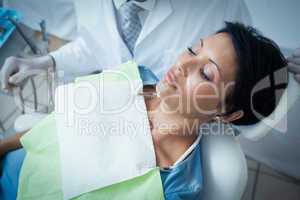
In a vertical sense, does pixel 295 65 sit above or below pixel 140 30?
below

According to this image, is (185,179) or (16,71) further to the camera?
(16,71)

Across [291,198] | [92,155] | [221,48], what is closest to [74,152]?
[92,155]

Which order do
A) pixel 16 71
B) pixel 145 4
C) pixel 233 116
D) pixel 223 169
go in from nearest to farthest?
pixel 223 169, pixel 233 116, pixel 16 71, pixel 145 4

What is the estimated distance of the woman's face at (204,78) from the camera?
727 millimetres

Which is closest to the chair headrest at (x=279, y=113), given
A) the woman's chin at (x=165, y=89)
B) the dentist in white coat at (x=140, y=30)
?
the woman's chin at (x=165, y=89)

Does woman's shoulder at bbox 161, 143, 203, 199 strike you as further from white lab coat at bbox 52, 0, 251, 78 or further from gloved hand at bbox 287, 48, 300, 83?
white lab coat at bbox 52, 0, 251, 78

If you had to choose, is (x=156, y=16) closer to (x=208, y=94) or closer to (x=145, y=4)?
(x=145, y=4)

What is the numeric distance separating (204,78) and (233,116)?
0.15 metres

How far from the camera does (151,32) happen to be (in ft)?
3.80

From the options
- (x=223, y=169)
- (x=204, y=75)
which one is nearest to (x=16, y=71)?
(x=204, y=75)

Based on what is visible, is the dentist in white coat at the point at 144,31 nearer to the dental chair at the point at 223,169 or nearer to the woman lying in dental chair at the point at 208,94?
the woman lying in dental chair at the point at 208,94

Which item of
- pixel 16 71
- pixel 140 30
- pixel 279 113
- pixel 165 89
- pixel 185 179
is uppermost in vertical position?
pixel 140 30

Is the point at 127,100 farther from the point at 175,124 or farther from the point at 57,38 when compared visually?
the point at 57,38

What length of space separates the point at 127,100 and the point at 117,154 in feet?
0.59
